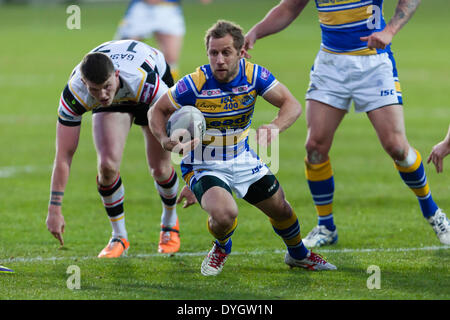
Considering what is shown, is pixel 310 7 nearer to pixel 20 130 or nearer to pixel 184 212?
pixel 20 130

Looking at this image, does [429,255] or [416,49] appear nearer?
[429,255]

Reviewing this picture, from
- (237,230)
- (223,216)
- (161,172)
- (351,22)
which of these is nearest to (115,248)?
(161,172)

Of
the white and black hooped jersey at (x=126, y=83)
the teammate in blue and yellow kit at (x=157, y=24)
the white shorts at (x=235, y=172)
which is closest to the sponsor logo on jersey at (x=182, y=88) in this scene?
the white shorts at (x=235, y=172)

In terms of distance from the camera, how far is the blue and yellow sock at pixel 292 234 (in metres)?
6.39

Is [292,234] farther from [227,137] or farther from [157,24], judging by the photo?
[157,24]

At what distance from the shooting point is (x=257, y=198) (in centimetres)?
629

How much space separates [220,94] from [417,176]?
199cm

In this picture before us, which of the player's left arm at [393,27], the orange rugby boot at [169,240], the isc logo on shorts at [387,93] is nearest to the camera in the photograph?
the player's left arm at [393,27]

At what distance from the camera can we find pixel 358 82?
23.4 feet

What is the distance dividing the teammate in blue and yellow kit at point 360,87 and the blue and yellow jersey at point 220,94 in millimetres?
932

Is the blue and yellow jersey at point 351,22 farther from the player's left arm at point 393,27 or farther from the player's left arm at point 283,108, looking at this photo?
the player's left arm at point 283,108

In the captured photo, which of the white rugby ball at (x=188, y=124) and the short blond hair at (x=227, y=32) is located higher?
the short blond hair at (x=227, y=32)

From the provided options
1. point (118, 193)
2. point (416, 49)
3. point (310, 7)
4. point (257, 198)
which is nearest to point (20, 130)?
point (118, 193)
